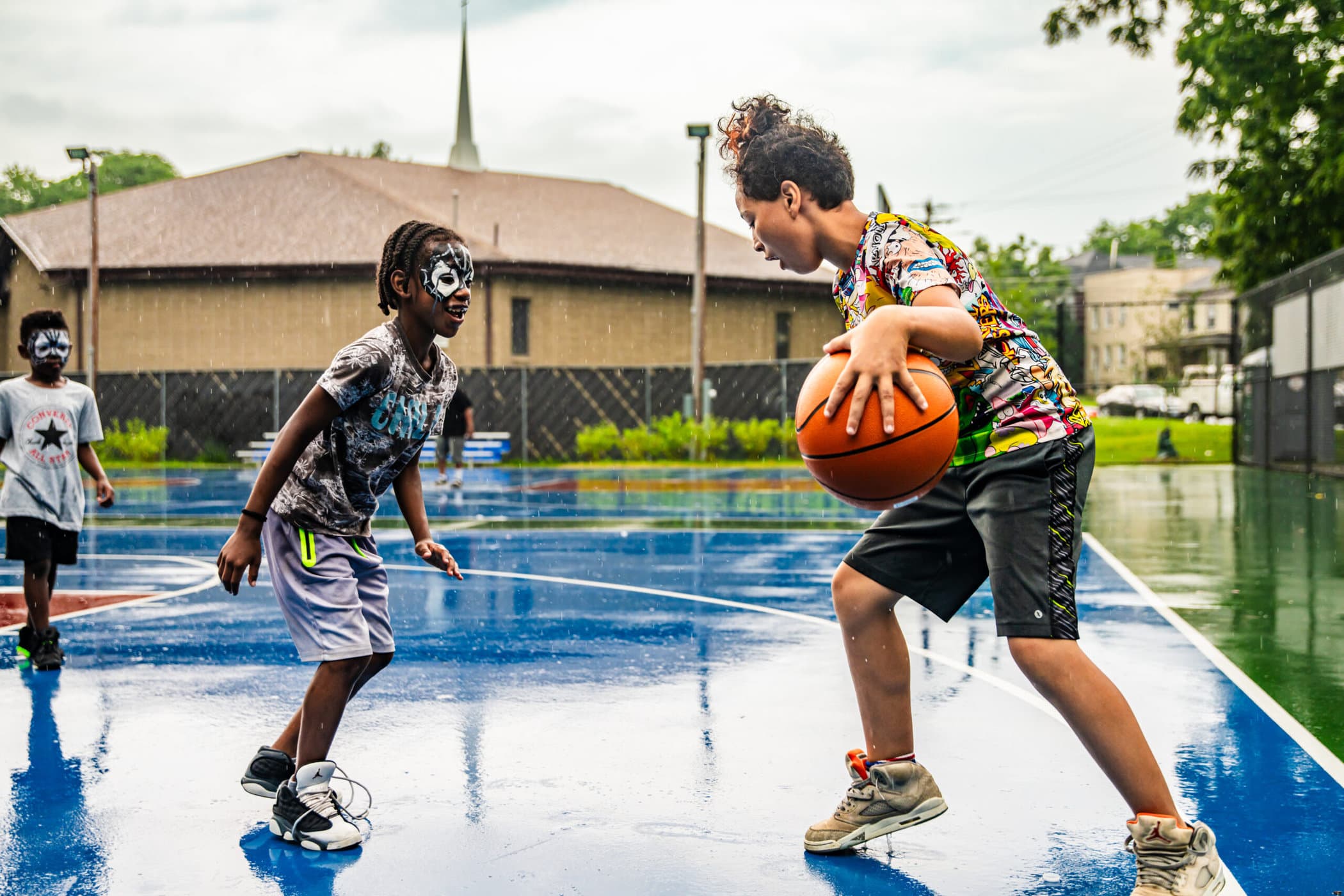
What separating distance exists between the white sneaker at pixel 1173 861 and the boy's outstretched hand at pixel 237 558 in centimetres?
246

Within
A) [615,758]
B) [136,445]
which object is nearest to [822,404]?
[615,758]

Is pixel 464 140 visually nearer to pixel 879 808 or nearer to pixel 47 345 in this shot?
pixel 47 345

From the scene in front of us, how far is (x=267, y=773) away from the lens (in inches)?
178

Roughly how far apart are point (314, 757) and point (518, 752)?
1085mm

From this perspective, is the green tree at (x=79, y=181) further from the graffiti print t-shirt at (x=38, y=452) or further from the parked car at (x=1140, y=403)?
the graffiti print t-shirt at (x=38, y=452)

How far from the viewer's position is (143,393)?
3584 cm

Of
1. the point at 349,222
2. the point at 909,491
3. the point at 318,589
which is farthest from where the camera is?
the point at 349,222

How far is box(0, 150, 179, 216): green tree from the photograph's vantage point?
75.7 m

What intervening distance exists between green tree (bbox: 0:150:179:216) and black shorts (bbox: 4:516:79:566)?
68.0m

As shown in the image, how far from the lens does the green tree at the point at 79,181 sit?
75.7m

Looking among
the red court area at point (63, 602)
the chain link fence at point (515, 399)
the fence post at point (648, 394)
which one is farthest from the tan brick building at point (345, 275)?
the red court area at point (63, 602)

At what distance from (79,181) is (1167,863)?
3328 inches

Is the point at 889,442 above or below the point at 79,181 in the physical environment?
below

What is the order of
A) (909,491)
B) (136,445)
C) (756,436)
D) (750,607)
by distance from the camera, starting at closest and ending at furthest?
(909,491) → (750,607) → (756,436) → (136,445)
